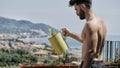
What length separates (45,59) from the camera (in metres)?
7.36

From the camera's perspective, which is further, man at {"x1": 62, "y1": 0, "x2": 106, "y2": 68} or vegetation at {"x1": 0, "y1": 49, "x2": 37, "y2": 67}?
vegetation at {"x1": 0, "y1": 49, "x2": 37, "y2": 67}

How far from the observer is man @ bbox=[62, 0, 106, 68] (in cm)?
319

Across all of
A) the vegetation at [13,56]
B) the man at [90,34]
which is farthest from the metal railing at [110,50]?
the man at [90,34]

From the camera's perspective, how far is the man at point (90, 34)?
319 cm

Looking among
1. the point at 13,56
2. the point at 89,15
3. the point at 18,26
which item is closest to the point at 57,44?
the point at 89,15

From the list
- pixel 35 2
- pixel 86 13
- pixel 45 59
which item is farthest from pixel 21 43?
pixel 35 2

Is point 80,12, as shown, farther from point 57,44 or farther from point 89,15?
point 57,44

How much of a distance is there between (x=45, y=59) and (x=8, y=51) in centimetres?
102

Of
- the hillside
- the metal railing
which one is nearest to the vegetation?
the metal railing

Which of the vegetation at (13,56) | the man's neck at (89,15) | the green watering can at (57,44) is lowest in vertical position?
the vegetation at (13,56)

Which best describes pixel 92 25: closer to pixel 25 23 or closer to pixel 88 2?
pixel 88 2

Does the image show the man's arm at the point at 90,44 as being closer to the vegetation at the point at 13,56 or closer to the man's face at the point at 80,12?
the man's face at the point at 80,12

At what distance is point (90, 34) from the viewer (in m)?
3.18

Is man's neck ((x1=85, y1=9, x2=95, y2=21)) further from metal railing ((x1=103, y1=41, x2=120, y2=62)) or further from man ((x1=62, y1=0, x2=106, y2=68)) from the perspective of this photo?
metal railing ((x1=103, y1=41, x2=120, y2=62))
